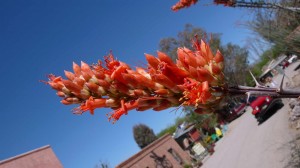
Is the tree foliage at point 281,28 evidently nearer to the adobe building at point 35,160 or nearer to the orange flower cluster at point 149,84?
the orange flower cluster at point 149,84

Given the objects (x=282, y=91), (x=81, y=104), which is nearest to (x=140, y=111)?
(x=81, y=104)

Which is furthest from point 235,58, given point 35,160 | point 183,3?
point 183,3

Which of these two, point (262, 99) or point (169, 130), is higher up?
point (169, 130)

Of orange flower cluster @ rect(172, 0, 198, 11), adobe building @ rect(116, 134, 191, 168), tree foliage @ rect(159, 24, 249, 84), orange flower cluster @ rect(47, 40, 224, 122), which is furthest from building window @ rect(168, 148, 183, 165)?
orange flower cluster @ rect(47, 40, 224, 122)

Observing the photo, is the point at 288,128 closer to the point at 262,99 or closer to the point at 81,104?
the point at 262,99

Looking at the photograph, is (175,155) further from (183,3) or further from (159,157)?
(183,3)
